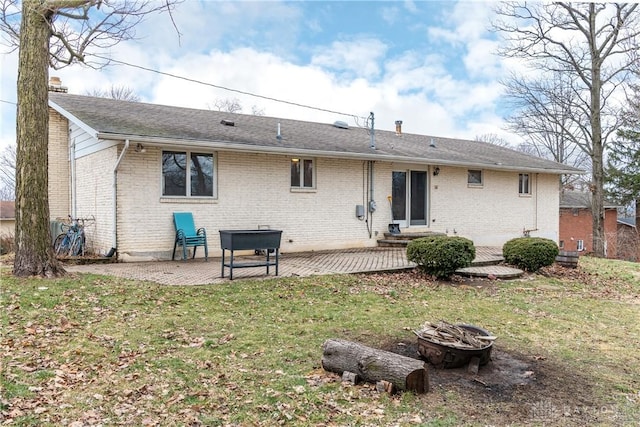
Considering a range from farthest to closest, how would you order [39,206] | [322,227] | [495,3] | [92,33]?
[495,3] < [322,227] < [92,33] < [39,206]

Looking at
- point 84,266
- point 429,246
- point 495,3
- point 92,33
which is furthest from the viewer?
point 495,3

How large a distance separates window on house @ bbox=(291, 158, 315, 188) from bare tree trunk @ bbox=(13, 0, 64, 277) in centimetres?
622

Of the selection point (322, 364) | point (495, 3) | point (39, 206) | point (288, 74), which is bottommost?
point (322, 364)

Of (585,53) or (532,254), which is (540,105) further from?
(532,254)

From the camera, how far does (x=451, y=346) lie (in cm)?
427

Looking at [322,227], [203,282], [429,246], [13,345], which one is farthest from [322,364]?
[322,227]

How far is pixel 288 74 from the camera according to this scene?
18.6 metres

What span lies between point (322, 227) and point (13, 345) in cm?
908

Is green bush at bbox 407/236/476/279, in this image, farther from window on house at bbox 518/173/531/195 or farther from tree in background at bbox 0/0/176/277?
window on house at bbox 518/173/531/195

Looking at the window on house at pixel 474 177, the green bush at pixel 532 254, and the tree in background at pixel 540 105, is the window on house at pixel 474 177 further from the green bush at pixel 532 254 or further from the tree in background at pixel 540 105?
the tree in background at pixel 540 105

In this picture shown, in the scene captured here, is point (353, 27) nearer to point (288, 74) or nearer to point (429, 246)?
point (288, 74)

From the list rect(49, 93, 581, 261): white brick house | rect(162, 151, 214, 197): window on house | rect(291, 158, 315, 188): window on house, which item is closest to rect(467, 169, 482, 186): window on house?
rect(49, 93, 581, 261): white brick house

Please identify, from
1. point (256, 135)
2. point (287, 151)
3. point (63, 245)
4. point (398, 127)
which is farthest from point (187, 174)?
point (398, 127)

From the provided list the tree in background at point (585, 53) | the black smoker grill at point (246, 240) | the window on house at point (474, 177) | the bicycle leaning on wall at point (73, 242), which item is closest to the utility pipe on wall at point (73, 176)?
the bicycle leaning on wall at point (73, 242)
